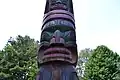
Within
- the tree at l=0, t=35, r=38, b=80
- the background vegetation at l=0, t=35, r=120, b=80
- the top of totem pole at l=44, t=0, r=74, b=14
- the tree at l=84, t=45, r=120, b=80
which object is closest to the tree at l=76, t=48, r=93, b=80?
the background vegetation at l=0, t=35, r=120, b=80

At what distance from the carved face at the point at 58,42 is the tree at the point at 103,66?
10.6 meters

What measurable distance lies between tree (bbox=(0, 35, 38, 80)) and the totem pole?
15.0m

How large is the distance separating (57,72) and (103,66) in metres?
12.1

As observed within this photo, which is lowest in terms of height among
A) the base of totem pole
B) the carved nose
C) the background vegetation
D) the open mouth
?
the base of totem pole

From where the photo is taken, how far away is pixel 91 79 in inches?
715

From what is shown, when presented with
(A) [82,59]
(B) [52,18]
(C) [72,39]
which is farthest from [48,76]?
(A) [82,59]

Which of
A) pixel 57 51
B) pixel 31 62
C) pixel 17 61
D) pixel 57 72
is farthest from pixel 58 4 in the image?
pixel 17 61

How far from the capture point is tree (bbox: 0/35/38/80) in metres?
22.9

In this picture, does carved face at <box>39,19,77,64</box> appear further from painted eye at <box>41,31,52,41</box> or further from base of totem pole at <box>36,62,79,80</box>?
base of totem pole at <box>36,62,79,80</box>

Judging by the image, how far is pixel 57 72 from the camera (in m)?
6.62

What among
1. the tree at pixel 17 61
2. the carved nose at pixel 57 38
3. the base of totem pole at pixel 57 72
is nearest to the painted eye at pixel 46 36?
the carved nose at pixel 57 38

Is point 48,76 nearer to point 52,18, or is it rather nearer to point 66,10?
point 52,18

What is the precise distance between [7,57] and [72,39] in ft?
58.1

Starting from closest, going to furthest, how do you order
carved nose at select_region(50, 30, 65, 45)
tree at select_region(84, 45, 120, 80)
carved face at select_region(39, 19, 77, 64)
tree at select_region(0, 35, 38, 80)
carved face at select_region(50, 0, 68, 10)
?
carved face at select_region(39, 19, 77, 64) < carved nose at select_region(50, 30, 65, 45) < carved face at select_region(50, 0, 68, 10) < tree at select_region(84, 45, 120, 80) < tree at select_region(0, 35, 38, 80)
